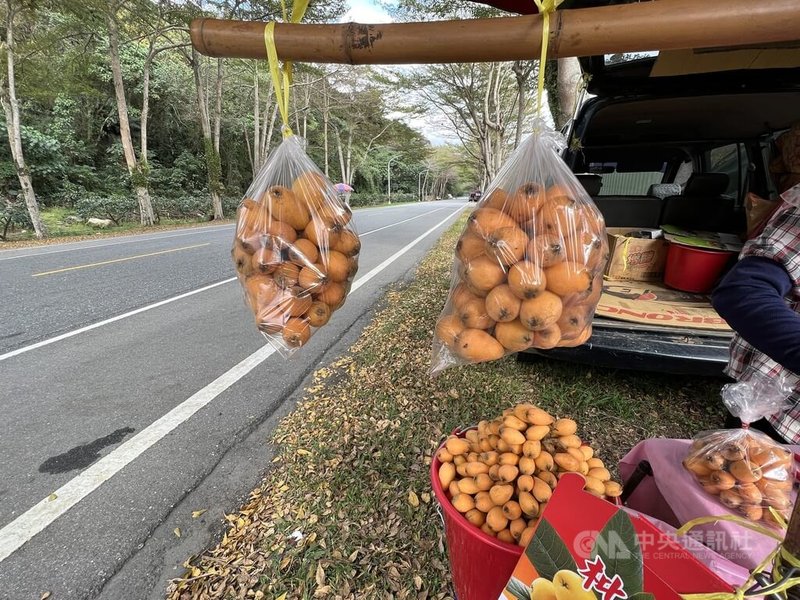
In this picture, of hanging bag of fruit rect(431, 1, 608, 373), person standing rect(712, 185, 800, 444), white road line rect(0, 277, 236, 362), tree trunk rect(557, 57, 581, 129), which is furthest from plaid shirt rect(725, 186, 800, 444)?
white road line rect(0, 277, 236, 362)

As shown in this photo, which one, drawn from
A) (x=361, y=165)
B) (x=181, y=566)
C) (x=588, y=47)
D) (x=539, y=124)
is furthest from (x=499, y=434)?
(x=361, y=165)

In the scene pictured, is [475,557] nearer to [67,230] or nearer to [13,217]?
[13,217]

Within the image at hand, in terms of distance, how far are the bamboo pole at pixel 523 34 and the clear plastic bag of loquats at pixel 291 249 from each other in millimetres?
318

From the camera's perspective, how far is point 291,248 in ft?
3.31

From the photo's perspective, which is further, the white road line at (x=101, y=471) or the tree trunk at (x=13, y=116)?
the tree trunk at (x=13, y=116)

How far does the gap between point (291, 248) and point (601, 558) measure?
988 mm

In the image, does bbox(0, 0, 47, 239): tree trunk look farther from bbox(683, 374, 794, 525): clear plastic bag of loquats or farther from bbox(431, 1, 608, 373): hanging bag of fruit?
bbox(683, 374, 794, 525): clear plastic bag of loquats

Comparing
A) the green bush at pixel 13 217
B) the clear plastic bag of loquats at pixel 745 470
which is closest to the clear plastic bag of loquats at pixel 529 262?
the clear plastic bag of loquats at pixel 745 470

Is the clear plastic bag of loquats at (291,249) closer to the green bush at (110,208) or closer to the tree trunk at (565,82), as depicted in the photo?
the tree trunk at (565,82)

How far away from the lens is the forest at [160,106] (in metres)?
11.3

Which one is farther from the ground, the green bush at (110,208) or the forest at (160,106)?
the forest at (160,106)

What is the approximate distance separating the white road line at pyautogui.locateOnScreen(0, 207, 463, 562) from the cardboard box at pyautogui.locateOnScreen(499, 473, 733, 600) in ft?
7.53

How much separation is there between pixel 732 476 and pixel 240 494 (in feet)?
7.01

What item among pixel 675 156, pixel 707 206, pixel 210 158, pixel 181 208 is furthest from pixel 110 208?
pixel 707 206
